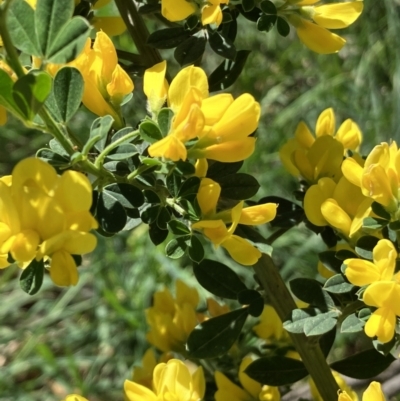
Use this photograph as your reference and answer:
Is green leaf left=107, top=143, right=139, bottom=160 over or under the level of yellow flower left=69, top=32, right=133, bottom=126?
under

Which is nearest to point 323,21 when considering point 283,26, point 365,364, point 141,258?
point 283,26

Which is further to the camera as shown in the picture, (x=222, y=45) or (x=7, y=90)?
(x=222, y=45)

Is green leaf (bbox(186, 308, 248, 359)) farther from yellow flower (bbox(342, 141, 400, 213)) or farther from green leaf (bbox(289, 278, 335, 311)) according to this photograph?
yellow flower (bbox(342, 141, 400, 213))

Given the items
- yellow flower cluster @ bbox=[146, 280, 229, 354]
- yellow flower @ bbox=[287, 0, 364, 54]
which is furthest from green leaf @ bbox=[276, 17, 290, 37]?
yellow flower cluster @ bbox=[146, 280, 229, 354]

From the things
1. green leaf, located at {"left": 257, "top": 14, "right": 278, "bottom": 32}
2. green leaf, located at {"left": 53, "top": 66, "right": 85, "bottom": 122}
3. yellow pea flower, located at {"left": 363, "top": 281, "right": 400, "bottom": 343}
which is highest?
green leaf, located at {"left": 53, "top": 66, "right": 85, "bottom": 122}

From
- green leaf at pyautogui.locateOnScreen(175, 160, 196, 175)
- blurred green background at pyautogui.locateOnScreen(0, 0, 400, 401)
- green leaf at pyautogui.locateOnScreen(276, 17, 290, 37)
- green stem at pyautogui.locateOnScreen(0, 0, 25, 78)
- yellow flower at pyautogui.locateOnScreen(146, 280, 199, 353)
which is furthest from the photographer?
blurred green background at pyautogui.locateOnScreen(0, 0, 400, 401)

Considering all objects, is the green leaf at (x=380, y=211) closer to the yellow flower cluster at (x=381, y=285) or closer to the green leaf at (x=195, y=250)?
the yellow flower cluster at (x=381, y=285)

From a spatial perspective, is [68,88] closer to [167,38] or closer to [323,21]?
[167,38]

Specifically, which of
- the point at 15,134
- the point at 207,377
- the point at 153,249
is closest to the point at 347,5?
the point at 207,377
